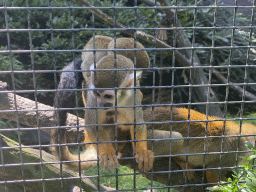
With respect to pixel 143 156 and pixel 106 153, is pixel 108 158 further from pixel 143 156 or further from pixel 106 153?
pixel 143 156

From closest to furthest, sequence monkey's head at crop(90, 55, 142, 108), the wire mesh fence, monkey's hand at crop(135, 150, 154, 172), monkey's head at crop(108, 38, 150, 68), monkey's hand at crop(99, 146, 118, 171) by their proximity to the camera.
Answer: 1. the wire mesh fence
2. monkey's head at crop(90, 55, 142, 108)
3. monkey's hand at crop(99, 146, 118, 171)
4. monkey's hand at crop(135, 150, 154, 172)
5. monkey's head at crop(108, 38, 150, 68)

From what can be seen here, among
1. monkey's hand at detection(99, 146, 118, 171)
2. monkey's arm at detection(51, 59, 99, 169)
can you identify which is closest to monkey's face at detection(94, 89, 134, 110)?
monkey's arm at detection(51, 59, 99, 169)

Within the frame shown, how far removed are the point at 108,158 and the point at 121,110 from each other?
385 mm

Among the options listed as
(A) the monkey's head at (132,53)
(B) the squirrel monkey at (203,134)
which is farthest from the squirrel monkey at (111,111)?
(B) the squirrel monkey at (203,134)

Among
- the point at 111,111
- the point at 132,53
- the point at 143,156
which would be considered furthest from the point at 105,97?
the point at 132,53

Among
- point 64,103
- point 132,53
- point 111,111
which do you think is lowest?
point 111,111

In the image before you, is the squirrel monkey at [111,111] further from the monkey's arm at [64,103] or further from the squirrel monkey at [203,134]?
the squirrel monkey at [203,134]

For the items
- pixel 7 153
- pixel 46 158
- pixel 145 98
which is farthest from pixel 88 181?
pixel 145 98

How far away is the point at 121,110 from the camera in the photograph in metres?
1.86

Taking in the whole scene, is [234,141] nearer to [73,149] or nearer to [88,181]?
[88,181]

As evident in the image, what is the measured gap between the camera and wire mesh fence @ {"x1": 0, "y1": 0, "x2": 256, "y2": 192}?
1271 millimetres

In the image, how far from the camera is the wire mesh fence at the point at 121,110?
4.17 ft

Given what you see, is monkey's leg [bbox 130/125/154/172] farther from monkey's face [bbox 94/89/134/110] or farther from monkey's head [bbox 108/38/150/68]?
monkey's head [bbox 108/38/150/68]

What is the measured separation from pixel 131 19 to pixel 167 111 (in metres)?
2.28
